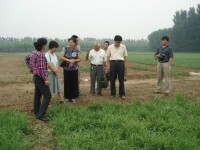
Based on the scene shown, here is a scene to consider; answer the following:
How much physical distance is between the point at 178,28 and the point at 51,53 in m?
74.8

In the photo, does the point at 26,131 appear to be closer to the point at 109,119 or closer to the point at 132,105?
the point at 109,119

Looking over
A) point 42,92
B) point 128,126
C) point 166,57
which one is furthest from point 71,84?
point 166,57

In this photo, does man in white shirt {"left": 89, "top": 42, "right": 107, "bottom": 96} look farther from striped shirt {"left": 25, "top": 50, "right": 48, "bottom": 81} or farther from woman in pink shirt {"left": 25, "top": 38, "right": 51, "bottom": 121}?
striped shirt {"left": 25, "top": 50, "right": 48, "bottom": 81}

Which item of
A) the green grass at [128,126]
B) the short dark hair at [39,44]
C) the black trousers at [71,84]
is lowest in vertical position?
the green grass at [128,126]

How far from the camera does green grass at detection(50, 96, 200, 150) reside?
196 inches

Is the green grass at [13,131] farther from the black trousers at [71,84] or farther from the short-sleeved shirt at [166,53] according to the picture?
the short-sleeved shirt at [166,53]

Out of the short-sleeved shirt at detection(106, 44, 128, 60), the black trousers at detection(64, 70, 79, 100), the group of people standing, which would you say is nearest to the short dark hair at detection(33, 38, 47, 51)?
the group of people standing

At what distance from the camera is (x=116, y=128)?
585 centimetres

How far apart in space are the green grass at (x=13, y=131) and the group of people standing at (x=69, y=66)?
2.15ft

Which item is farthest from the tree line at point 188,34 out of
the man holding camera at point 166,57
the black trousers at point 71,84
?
the black trousers at point 71,84

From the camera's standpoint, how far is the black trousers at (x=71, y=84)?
831cm

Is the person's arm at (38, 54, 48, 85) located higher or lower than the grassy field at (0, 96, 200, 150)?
higher

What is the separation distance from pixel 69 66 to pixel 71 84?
0.59 metres

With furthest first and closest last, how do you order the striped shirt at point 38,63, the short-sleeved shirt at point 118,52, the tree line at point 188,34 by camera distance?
the tree line at point 188,34 → the short-sleeved shirt at point 118,52 → the striped shirt at point 38,63
